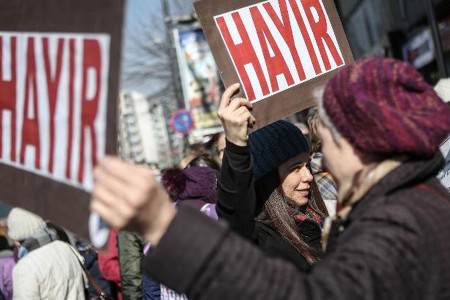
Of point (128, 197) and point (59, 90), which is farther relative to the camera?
point (59, 90)

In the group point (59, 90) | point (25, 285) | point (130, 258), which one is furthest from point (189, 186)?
point (59, 90)

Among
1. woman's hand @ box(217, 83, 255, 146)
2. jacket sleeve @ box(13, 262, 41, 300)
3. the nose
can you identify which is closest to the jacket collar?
woman's hand @ box(217, 83, 255, 146)

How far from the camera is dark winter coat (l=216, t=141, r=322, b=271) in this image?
2.37 m

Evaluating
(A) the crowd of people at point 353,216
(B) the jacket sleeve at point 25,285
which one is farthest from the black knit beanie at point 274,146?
(B) the jacket sleeve at point 25,285

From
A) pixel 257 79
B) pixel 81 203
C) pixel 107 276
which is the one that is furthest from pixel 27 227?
pixel 81 203

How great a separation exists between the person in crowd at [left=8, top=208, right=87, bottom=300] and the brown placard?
283cm

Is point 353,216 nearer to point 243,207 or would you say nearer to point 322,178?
point 243,207

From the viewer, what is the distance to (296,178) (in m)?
2.93

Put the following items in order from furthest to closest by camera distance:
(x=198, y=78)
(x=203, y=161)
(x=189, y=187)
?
(x=198, y=78) < (x=203, y=161) < (x=189, y=187)

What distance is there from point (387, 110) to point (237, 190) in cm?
106

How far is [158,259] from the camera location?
1.32 metres

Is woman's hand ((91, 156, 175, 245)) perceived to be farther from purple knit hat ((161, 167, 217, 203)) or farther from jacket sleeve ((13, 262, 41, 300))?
jacket sleeve ((13, 262, 41, 300))

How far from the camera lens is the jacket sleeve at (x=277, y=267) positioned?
4.06 feet

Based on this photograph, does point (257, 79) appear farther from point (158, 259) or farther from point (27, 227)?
point (27, 227)
